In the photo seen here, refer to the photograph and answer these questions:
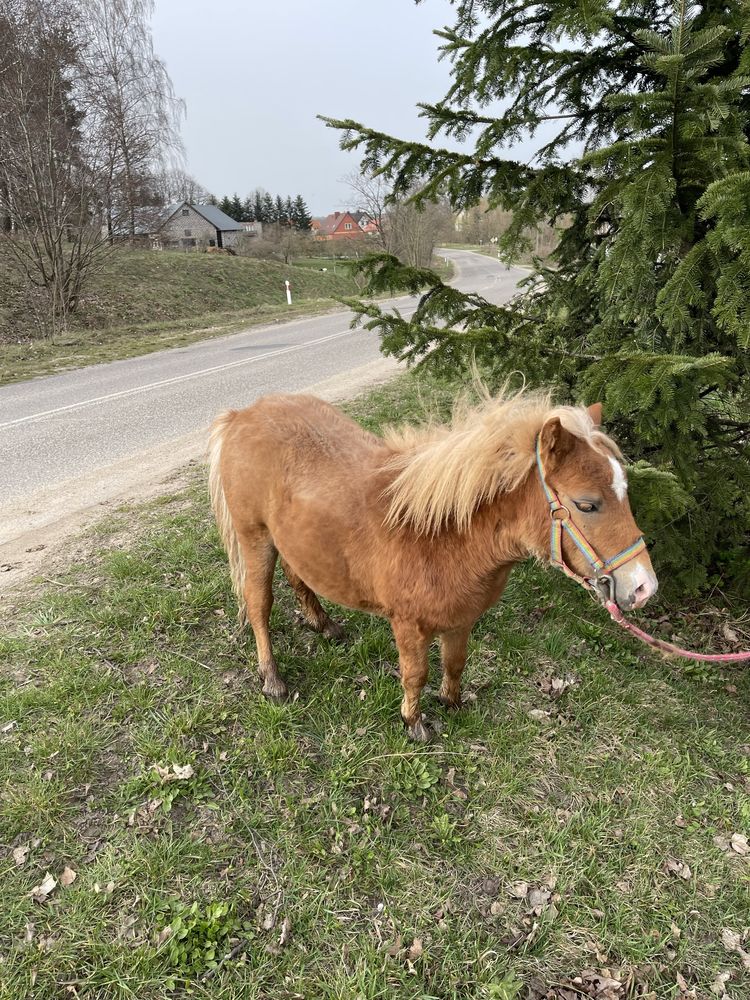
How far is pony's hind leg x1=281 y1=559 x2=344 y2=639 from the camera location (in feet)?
12.2

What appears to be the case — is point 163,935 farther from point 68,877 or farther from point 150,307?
point 150,307

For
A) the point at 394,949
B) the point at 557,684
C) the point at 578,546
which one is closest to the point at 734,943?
the point at 557,684

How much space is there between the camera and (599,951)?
7.63 ft

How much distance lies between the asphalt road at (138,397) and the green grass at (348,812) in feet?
12.1

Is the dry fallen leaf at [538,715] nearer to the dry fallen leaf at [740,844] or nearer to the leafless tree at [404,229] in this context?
the dry fallen leaf at [740,844]

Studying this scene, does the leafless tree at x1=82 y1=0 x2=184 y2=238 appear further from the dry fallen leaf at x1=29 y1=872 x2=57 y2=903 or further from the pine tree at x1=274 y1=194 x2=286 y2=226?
the pine tree at x1=274 y1=194 x2=286 y2=226

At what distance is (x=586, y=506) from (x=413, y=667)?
1281mm

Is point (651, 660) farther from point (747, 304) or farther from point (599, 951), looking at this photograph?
point (747, 304)

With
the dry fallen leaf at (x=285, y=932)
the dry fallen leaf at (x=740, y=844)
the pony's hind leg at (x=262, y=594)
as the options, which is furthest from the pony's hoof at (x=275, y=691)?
the dry fallen leaf at (x=740, y=844)

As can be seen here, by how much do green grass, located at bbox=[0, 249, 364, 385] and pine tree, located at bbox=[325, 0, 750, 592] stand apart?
340 inches

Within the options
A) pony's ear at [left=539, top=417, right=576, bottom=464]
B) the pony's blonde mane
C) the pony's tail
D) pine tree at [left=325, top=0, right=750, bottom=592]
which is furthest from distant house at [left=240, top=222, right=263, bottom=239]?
pony's ear at [left=539, top=417, right=576, bottom=464]

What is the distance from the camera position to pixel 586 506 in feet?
7.02

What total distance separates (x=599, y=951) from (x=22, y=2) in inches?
911

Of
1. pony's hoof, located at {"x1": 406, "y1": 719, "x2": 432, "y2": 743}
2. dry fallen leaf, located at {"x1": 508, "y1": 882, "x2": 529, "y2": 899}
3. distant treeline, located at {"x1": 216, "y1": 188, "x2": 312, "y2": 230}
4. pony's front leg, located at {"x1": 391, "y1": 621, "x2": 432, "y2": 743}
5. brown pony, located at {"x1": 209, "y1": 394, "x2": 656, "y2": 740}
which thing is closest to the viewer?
brown pony, located at {"x1": 209, "y1": 394, "x2": 656, "y2": 740}
